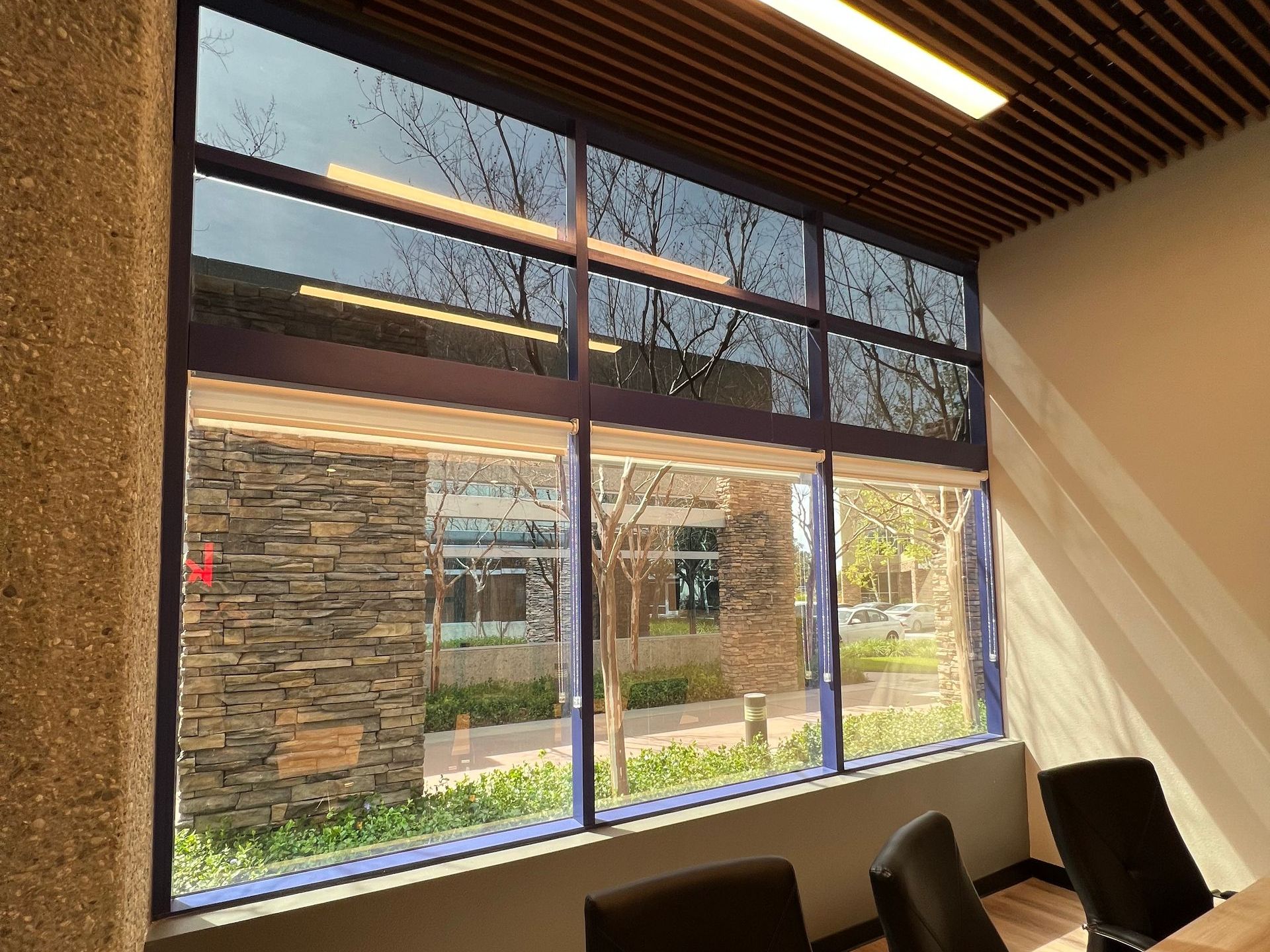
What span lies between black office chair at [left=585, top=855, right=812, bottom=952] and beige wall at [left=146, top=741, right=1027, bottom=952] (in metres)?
1.29

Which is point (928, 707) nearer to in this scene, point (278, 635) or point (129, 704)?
point (278, 635)

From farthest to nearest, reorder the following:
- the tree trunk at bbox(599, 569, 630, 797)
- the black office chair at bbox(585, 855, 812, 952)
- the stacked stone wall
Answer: the tree trunk at bbox(599, 569, 630, 797) → the stacked stone wall → the black office chair at bbox(585, 855, 812, 952)

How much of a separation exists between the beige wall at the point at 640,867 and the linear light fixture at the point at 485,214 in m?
2.44

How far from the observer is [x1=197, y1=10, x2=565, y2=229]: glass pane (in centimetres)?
283

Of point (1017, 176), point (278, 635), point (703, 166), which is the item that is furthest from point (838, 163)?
point (278, 635)

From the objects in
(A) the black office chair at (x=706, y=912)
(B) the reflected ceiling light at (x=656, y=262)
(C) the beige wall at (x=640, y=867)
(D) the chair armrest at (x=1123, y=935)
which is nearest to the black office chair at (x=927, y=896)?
(A) the black office chair at (x=706, y=912)

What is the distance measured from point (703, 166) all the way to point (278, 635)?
2821mm

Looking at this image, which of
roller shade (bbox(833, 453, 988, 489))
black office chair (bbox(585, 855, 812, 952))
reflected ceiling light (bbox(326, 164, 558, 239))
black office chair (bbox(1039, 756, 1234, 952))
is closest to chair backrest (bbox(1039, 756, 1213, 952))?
black office chair (bbox(1039, 756, 1234, 952))

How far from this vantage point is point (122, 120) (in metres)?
1.54

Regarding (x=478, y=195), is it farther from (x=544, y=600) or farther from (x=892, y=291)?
(x=892, y=291)

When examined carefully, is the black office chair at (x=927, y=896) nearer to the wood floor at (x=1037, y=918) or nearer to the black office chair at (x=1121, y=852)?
the black office chair at (x=1121, y=852)

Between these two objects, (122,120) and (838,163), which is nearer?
(122,120)

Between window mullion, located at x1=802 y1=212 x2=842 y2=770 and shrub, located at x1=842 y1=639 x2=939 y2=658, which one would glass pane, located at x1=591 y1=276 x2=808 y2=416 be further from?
shrub, located at x1=842 y1=639 x2=939 y2=658

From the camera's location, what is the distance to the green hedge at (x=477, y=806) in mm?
2553
